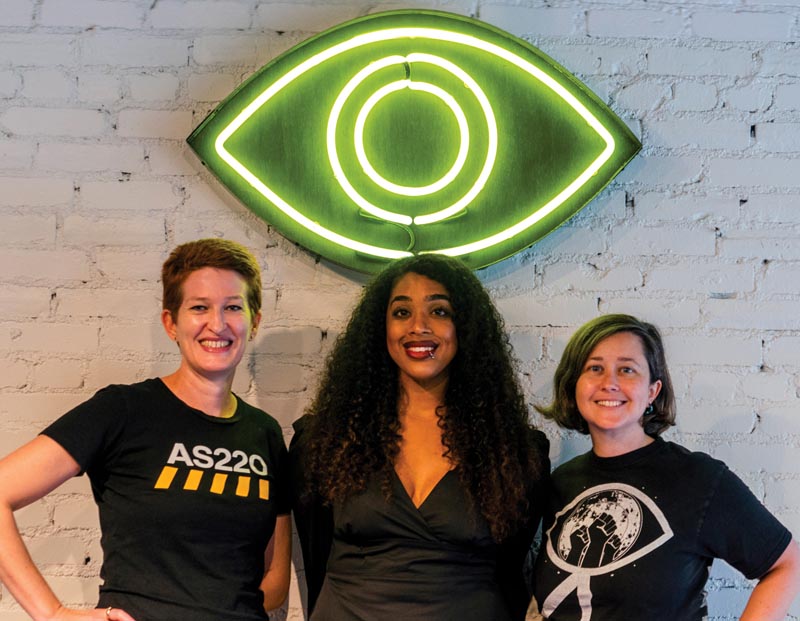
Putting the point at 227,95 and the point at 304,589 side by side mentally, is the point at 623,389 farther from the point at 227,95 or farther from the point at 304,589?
the point at 227,95

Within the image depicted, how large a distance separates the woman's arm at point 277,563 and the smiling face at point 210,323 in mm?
381

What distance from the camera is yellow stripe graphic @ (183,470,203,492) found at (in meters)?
1.62

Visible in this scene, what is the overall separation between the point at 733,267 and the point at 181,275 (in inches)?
55.6

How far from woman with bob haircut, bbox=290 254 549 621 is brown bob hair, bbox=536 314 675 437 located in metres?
0.13

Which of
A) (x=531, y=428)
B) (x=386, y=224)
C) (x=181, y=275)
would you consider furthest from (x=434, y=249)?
(x=181, y=275)

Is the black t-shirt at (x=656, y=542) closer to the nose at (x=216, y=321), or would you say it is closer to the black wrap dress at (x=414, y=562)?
the black wrap dress at (x=414, y=562)

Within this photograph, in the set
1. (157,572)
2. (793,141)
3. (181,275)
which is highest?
(793,141)

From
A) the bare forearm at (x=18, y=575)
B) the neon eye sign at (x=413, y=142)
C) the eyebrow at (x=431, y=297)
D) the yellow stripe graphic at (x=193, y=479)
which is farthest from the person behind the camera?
the neon eye sign at (x=413, y=142)

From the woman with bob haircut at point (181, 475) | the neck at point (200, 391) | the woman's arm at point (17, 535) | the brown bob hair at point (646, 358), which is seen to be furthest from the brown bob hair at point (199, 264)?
the brown bob hair at point (646, 358)

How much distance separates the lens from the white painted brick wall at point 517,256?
211 cm

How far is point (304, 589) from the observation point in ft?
6.90

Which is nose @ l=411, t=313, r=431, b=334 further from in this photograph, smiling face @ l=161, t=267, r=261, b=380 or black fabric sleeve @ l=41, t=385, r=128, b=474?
black fabric sleeve @ l=41, t=385, r=128, b=474

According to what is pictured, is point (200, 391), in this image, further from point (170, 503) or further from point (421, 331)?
point (421, 331)

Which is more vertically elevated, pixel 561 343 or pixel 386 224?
pixel 386 224
